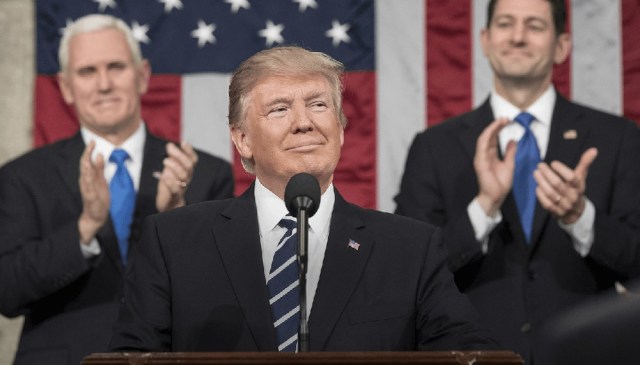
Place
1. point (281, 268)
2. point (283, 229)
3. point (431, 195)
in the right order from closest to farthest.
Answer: point (281, 268), point (283, 229), point (431, 195)

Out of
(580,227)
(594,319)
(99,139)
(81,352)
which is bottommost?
(81,352)

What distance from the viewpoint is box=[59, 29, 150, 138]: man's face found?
14.3 ft

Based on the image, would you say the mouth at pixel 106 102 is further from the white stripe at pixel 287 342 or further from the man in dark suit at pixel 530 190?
the white stripe at pixel 287 342

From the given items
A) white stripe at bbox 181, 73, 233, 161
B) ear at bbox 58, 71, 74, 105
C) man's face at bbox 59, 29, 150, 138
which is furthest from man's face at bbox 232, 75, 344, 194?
white stripe at bbox 181, 73, 233, 161

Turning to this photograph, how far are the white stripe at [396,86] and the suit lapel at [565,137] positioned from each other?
2.46 feet

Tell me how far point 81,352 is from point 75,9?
1.66 metres

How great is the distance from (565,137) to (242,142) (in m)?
1.72

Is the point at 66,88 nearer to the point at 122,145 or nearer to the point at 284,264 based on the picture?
the point at 122,145

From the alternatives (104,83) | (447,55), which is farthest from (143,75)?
(447,55)

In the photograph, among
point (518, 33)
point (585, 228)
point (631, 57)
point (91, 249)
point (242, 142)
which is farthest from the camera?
point (631, 57)

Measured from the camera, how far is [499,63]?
433cm

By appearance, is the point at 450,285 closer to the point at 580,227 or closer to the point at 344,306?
the point at 344,306

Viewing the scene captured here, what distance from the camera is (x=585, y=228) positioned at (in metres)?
3.78

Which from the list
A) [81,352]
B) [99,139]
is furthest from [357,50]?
[81,352]
